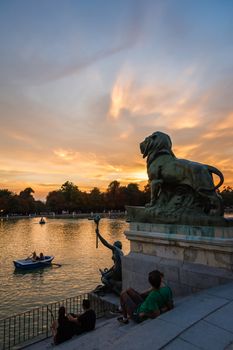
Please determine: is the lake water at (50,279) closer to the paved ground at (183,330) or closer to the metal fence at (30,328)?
the metal fence at (30,328)

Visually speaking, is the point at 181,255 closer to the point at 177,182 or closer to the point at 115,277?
the point at 177,182

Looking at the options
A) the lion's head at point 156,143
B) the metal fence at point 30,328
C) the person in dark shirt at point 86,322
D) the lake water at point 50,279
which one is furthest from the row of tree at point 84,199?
the person in dark shirt at point 86,322

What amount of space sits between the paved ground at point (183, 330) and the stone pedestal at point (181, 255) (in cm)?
97

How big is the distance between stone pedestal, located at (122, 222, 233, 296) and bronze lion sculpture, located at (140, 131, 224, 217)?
532 millimetres

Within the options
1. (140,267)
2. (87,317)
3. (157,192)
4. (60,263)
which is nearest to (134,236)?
(140,267)

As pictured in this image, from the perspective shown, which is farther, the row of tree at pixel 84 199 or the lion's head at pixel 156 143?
the row of tree at pixel 84 199

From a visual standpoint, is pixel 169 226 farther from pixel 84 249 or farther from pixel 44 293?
pixel 84 249

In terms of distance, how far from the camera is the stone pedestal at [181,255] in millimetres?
5941

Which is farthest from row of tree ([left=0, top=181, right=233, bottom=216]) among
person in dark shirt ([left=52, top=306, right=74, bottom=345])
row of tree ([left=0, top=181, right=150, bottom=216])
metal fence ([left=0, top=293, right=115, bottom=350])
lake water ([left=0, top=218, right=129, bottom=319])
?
person in dark shirt ([left=52, top=306, right=74, bottom=345])

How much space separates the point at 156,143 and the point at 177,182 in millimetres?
1325

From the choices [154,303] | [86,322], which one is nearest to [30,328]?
[86,322]

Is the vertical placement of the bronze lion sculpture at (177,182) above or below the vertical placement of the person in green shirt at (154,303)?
above

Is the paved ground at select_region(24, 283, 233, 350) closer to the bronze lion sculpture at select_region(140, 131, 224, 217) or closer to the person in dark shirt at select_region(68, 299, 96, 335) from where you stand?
the person in dark shirt at select_region(68, 299, 96, 335)

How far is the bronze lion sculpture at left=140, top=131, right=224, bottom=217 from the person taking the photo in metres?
6.94
